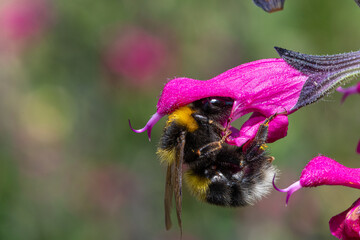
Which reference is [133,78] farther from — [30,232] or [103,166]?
[30,232]

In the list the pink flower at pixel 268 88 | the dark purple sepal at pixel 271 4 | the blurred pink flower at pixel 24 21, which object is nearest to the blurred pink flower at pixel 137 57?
the blurred pink flower at pixel 24 21

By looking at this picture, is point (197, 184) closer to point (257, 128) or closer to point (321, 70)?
point (257, 128)

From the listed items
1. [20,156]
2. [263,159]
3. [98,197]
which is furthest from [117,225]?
[263,159]

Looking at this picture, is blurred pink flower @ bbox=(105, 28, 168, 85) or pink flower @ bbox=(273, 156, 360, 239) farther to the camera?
blurred pink flower @ bbox=(105, 28, 168, 85)

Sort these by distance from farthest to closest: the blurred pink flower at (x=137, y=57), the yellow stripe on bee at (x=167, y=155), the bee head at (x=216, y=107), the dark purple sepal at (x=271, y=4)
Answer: the blurred pink flower at (x=137, y=57), the yellow stripe on bee at (x=167, y=155), the bee head at (x=216, y=107), the dark purple sepal at (x=271, y=4)

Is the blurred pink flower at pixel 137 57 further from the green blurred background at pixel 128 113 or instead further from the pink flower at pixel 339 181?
the pink flower at pixel 339 181

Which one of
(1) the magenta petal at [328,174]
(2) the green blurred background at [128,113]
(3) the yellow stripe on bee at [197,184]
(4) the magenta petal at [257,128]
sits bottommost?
(2) the green blurred background at [128,113]

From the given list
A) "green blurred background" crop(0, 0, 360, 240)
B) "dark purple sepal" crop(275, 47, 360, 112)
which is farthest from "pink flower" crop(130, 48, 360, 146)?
"green blurred background" crop(0, 0, 360, 240)

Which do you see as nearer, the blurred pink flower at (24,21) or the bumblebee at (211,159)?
the bumblebee at (211,159)

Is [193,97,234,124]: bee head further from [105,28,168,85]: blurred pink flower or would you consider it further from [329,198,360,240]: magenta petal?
[105,28,168,85]: blurred pink flower
